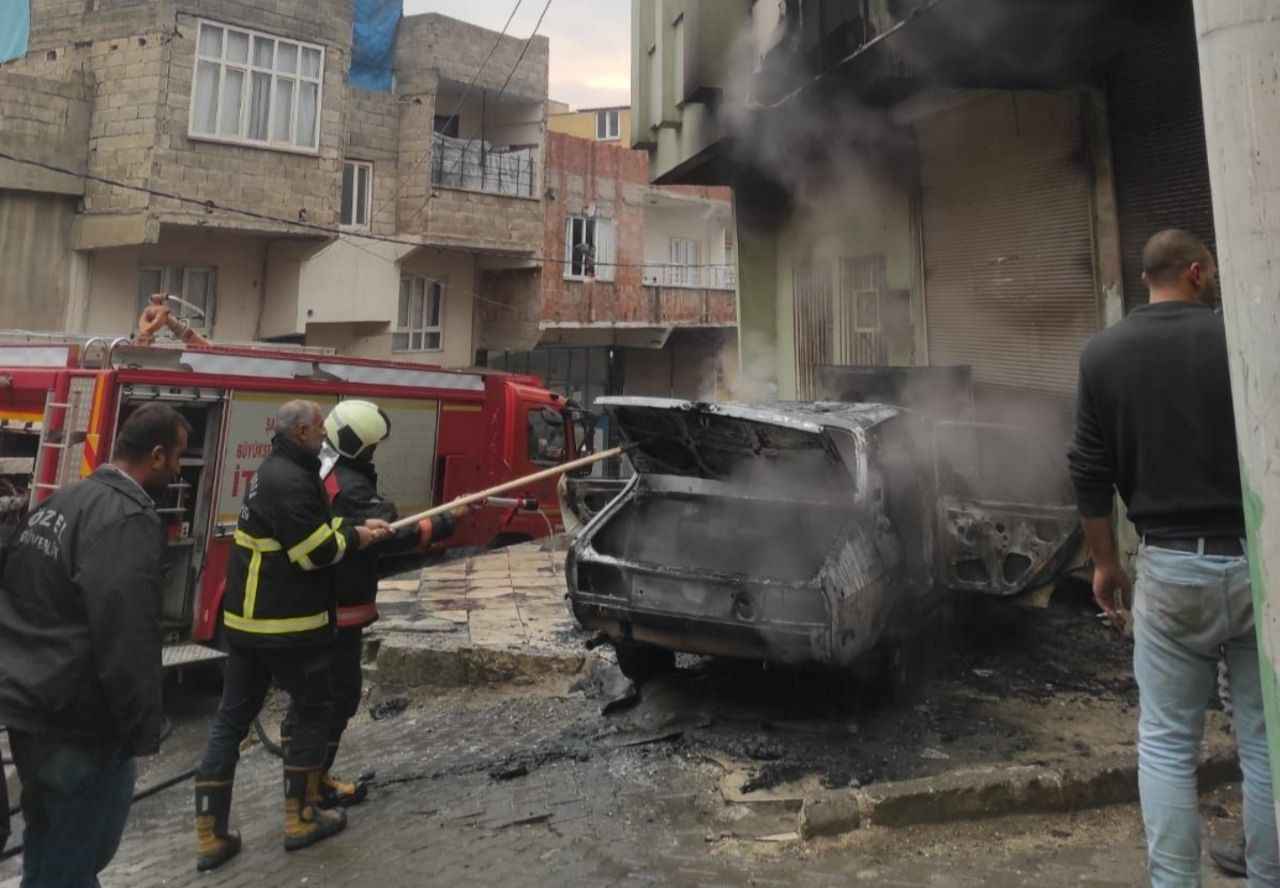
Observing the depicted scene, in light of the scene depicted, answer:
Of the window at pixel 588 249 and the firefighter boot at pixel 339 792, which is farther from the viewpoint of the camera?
the window at pixel 588 249

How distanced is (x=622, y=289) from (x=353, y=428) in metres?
18.7

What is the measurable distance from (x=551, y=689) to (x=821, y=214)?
21.6ft

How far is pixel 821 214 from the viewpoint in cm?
980

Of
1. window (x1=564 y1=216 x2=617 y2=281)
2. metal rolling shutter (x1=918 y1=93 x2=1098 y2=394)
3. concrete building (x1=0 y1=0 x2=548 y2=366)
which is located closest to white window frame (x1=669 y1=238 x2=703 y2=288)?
window (x1=564 y1=216 x2=617 y2=281)

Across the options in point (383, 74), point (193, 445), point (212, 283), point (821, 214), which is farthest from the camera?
point (383, 74)

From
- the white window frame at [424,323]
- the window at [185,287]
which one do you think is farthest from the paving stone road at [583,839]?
the white window frame at [424,323]

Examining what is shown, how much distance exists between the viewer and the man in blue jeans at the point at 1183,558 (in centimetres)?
232

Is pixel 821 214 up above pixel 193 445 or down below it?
above

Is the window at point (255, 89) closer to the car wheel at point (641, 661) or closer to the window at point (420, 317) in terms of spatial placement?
the window at point (420, 317)

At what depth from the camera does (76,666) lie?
2430mm

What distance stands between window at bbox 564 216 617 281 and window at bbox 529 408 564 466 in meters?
11.3

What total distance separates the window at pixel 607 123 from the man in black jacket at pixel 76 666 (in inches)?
1455

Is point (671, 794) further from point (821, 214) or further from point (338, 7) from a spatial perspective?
point (338, 7)

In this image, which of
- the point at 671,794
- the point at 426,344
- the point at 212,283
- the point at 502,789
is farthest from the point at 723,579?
the point at 426,344
